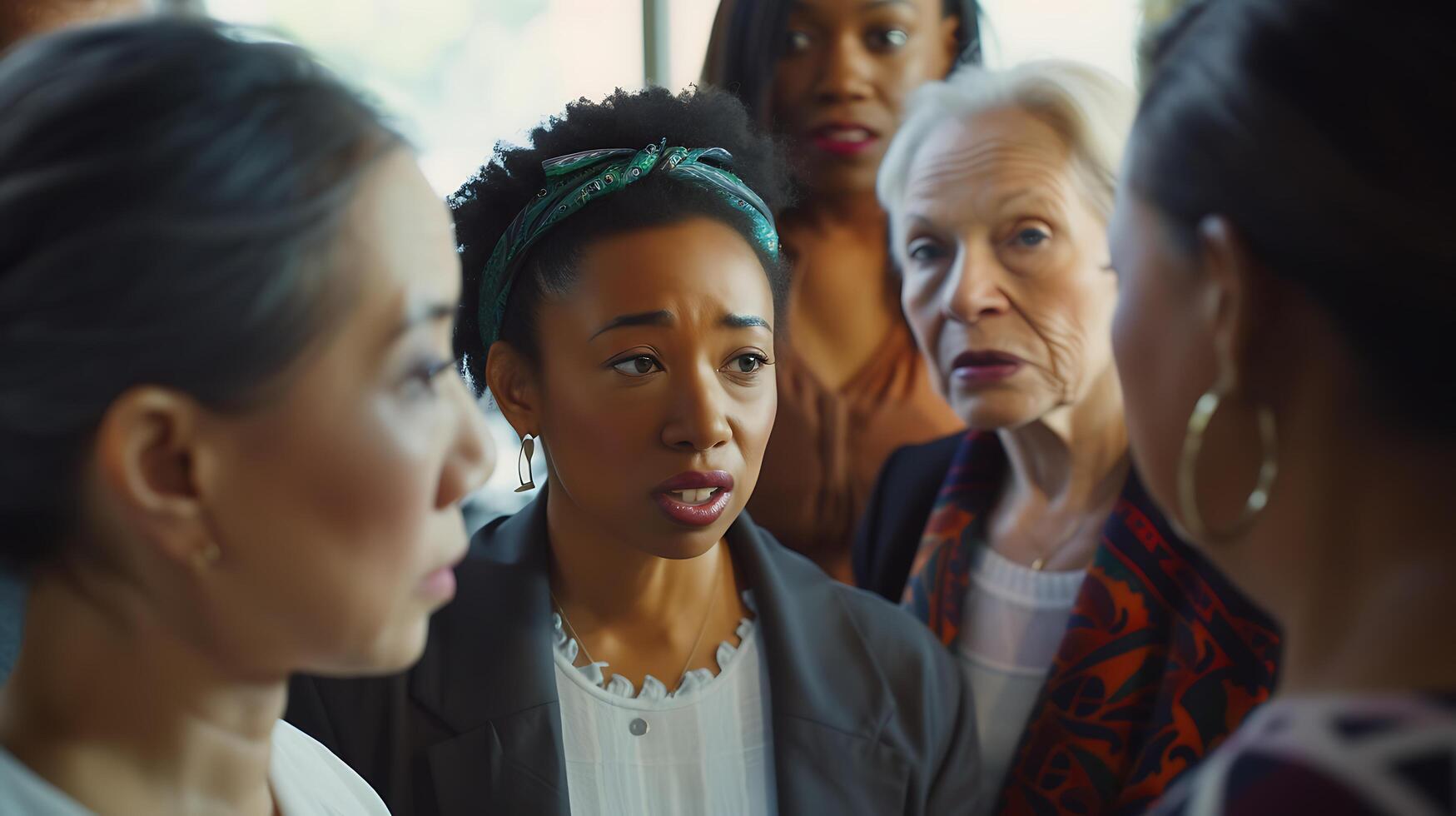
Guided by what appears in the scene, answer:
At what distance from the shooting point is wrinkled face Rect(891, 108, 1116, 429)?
5.60ft

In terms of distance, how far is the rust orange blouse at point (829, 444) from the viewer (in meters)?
2.22

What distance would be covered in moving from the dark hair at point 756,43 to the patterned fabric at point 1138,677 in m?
0.97

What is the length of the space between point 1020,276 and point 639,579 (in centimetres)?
69

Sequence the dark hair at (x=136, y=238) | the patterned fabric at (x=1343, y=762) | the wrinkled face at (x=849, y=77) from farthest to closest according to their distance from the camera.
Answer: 1. the wrinkled face at (x=849, y=77)
2. the dark hair at (x=136, y=238)
3. the patterned fabric at (x=1343, y=762)

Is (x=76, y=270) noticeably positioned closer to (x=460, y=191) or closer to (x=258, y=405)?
(x=258, y=405)

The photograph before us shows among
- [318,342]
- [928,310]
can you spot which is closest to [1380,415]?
[318,342]

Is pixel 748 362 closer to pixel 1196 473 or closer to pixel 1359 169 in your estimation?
pixel 1196 473

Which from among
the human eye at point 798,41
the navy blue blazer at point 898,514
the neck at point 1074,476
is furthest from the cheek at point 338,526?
the human eye at point 798,41

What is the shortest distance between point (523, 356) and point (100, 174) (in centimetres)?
73

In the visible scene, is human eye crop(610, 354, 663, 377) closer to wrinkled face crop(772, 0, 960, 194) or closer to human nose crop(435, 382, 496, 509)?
human nose crop(435, 382, 496, 509)

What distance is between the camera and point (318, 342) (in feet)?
2.71

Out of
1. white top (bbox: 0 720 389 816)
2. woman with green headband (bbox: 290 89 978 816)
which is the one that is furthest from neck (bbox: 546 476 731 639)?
white top (bbox: 0 720 389 816)

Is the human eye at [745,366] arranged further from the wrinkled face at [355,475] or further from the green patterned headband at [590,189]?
the wrinkled face at [355,475]

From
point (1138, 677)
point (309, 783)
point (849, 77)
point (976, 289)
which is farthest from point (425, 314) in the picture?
point (849, 77)
